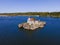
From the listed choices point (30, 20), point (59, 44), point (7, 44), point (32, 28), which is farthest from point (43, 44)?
point (30, 20)

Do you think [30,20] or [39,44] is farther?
[30,20]

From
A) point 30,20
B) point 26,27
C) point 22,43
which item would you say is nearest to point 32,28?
point 26,27

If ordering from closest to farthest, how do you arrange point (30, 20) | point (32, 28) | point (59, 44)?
point (59, 44)
point (32, 28)
point (30, 20)

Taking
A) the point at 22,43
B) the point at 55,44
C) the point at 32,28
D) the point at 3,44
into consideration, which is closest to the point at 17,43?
the point at 22,43

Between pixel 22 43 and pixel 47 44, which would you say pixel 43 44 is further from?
pixel 22 43

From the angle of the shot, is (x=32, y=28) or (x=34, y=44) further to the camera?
(x=32, y=28)

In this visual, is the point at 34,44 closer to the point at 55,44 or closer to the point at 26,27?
the point at 55,44

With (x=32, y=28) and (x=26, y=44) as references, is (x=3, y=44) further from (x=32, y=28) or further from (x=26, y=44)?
(x=32, y=28)

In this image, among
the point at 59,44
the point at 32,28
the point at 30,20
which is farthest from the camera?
the point at 30,20
